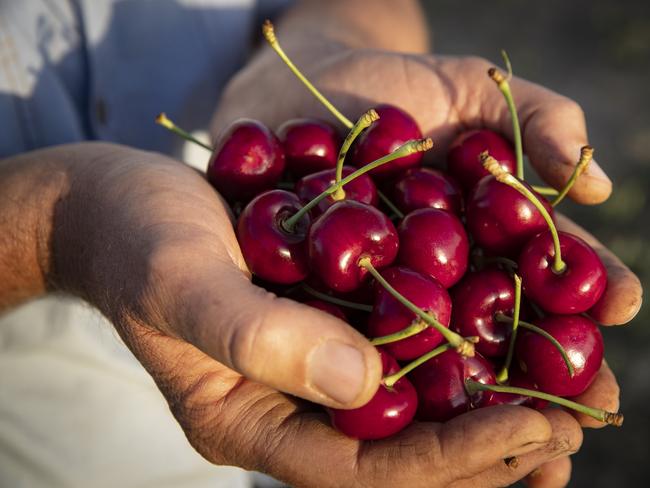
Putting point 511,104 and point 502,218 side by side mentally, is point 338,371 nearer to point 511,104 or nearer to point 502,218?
point 502,218

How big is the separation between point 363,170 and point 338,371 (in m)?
0.68

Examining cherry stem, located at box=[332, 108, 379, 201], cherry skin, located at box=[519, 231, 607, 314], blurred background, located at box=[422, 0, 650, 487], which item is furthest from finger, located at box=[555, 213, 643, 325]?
blurred background, located at box=[422, 0, 650, 487]

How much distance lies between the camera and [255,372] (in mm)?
1568

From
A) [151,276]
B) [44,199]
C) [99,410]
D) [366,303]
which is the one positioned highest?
[151,276]

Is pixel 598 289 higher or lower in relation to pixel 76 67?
lower

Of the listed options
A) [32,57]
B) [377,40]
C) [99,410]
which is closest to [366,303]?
[99,410]

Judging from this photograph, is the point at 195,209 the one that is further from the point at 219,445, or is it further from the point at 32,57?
the point at 32,57

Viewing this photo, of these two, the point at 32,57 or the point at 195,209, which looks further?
the point at 32,57

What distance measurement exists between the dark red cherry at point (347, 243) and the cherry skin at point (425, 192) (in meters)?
0.34

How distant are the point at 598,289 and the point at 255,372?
3.71 feet

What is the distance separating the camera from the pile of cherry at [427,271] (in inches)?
75.7

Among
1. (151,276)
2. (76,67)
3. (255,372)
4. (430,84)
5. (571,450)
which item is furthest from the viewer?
(76,67)

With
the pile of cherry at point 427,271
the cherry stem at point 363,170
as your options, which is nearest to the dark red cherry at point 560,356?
the pile of cherry at point 427,271

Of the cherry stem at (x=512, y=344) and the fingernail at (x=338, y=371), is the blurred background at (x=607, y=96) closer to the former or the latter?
the cherry stem at (x=512, y=344)
